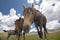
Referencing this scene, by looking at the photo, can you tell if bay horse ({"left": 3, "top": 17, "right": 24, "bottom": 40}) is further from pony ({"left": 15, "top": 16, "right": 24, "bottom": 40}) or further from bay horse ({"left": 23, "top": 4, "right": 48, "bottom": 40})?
bay horse ({"left": 23, "top": 4, "right": 48, "bottom": 40})

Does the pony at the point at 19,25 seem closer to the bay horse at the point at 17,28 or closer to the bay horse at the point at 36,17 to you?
the bay horse at the point at 17,28

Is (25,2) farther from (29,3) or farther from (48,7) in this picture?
(48,7)

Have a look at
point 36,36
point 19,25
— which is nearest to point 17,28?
point 19,25

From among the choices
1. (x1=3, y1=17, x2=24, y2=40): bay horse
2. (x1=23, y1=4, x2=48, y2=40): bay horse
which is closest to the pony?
(x1=3, y1=17, x2=24, y2=40): bay horse

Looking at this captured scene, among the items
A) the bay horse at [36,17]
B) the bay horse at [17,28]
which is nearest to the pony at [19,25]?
the bay horse at [17,28]

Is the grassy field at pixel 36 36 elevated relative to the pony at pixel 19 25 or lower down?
lower down

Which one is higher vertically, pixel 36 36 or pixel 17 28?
pixel 17 28

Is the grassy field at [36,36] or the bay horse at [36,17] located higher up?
the bay horse at [36,17]

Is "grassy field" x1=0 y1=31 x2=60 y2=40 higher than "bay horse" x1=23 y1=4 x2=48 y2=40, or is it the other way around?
"bay horse" x1=23 y1=4 x2=48 y2=40

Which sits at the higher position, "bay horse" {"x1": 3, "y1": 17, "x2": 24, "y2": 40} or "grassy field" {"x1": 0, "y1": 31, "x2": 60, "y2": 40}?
"bay horse" {"x1": 3, "y1": 17, "x2": 24, "y2": 40}

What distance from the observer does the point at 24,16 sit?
1.84m

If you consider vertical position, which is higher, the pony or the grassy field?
the pony

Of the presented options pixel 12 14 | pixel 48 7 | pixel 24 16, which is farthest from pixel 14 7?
pixel 48 7

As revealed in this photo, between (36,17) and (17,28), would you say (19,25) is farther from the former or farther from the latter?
(36,17)
